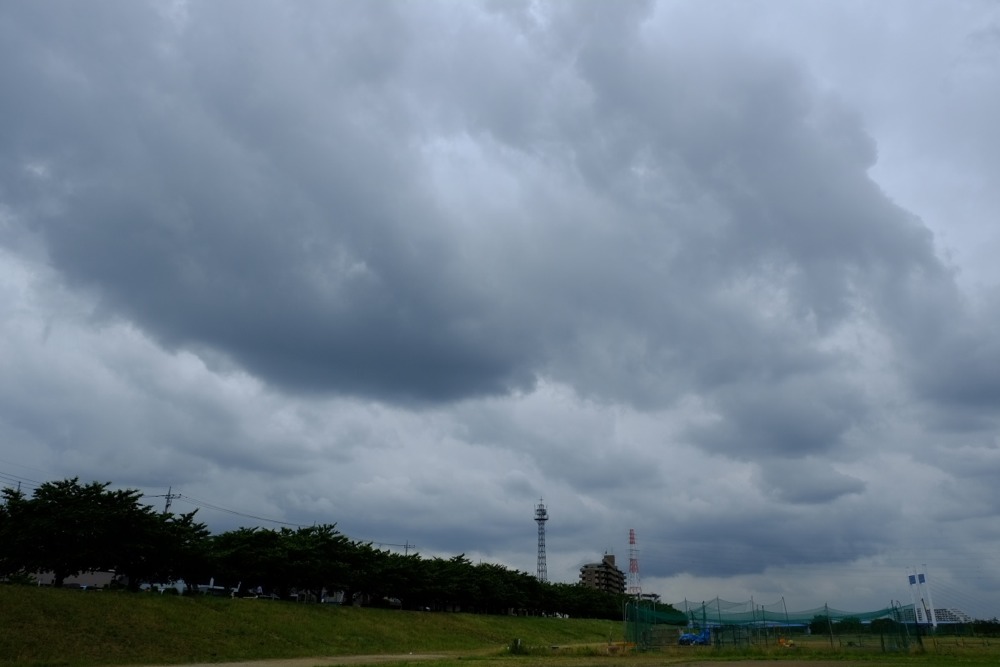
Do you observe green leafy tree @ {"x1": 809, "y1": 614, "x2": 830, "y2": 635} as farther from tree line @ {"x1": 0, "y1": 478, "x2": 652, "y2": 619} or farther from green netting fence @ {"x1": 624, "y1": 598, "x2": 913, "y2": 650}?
tree line @ {"x1": 0, "y1": 478, "x2": 652, "y2": 619}

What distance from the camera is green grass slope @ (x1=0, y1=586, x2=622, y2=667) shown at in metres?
34.9

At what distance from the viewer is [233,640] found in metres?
43.6

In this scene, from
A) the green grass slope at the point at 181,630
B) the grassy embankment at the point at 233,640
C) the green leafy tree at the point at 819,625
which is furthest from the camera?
the green leafy tree at the point at 819,625

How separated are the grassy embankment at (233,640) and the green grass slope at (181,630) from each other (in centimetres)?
6

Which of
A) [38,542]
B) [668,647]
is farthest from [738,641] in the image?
[38,542]

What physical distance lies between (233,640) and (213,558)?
43.3ft

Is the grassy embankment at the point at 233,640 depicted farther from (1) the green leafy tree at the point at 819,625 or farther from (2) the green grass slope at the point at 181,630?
(1) the green leafy tree at the point at 819,625

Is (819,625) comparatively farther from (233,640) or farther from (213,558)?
(213,558)

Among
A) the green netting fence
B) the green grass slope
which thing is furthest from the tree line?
the green netting fence

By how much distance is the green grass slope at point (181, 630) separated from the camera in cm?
3494

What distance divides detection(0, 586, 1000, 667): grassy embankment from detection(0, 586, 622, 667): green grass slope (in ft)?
0.20

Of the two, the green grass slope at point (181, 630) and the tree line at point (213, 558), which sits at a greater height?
the tree line at point (213, 558)

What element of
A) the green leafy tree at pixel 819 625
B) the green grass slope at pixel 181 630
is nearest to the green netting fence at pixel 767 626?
the green leafy tree at pixel 819 625

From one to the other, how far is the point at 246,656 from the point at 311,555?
2281 centimetres
